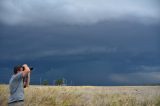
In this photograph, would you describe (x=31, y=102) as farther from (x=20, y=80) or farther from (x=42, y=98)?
(x=20, y=80)

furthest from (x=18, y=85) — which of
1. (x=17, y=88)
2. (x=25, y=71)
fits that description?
(x=25, y=71)

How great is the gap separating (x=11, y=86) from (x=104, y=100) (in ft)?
28.0

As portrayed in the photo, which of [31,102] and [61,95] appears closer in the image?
[31,102]

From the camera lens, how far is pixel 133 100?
20.0 meters

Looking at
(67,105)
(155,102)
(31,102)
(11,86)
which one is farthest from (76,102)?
(11,86)

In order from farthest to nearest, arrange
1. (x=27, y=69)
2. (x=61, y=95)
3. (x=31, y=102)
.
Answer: (x=61, y=95) → (x=31, y=102) → (x=27, y=69)

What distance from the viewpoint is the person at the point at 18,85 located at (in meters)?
12.9

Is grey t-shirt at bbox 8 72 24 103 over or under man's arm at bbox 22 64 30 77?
under

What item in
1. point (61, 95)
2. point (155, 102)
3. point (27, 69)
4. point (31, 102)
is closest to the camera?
point (27, 69)

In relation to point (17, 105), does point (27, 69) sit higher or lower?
higher

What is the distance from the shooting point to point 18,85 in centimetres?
1302

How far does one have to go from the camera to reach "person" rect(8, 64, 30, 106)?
1295 cm

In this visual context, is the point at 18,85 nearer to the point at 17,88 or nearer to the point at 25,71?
the point at 17,88

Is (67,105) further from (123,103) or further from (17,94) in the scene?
(17,94)
